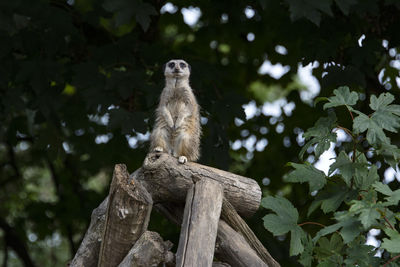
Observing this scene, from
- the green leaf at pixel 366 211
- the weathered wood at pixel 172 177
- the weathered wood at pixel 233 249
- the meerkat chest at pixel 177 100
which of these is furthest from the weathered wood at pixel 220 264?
the meerkat chest at pixel 177 100

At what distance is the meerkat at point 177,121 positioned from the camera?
5.31 m

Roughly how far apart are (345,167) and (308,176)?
25cm

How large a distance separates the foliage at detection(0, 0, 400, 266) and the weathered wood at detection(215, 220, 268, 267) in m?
0.62

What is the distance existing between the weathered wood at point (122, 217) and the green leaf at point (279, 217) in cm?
88

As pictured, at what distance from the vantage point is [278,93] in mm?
13414

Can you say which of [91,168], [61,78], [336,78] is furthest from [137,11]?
[91,168]

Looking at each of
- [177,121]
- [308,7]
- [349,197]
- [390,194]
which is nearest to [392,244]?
[390,194]

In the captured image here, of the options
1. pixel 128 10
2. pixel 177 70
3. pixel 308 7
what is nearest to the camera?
pixel 308 7

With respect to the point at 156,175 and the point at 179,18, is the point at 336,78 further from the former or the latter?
the point at 179,18

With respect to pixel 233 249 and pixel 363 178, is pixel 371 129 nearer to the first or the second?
pixel 363 178

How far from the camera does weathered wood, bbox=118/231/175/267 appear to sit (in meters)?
4.10

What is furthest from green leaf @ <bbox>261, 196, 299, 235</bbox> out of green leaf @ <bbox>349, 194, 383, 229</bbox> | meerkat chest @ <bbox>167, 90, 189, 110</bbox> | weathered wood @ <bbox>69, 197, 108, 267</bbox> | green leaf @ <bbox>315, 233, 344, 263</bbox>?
meerkat chest @ <bbox>167, 90, 189, 110</bbox>

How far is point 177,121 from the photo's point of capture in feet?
17.9

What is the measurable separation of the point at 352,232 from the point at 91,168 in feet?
19.3
